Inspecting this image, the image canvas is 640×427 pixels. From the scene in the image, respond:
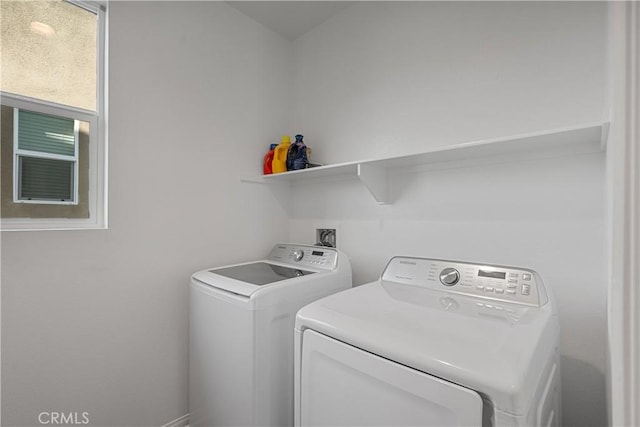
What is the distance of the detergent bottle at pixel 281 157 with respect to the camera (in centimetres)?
204

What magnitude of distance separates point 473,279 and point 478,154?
63cm

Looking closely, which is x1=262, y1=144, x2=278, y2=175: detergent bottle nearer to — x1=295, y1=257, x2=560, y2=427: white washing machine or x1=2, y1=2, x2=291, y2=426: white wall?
x1=2, y1=2, x2=291, y2=426: white wall

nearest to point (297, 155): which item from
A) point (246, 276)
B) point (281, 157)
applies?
point (281, 157)

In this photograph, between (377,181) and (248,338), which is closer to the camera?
(248,338)

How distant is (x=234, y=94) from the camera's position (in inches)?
78.7

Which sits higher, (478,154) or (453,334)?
(478,154)

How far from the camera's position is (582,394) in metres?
1.21

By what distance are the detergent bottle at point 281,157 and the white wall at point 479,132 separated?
0.26 metres

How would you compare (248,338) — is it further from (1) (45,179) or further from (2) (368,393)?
(1) (45,179)

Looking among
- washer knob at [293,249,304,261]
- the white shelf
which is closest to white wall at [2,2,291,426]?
washer knob at [293,249,304,261]

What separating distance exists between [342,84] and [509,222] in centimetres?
140

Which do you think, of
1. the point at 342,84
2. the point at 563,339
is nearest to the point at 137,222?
the point at 342,84

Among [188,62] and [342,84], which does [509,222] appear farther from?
[188,62]

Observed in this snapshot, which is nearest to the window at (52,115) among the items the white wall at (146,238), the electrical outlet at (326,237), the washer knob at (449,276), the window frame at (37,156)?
the window frame at (37,156)
